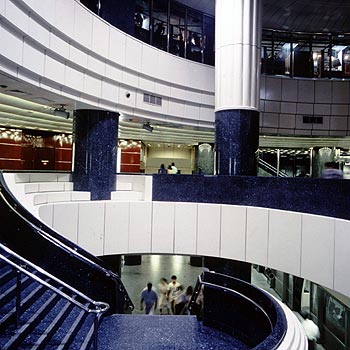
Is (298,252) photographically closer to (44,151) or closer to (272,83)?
(272,83)

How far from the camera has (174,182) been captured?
30.7 feet

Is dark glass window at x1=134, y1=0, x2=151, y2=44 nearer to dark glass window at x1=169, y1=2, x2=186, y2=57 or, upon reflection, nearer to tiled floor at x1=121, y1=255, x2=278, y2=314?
dark glass window at x1=169, y1=2, x2=186, y2=57

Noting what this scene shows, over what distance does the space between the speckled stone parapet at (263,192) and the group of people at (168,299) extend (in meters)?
2.24

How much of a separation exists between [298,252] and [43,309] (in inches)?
194

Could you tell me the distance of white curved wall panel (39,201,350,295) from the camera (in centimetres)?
675

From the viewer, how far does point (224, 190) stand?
28.6ft

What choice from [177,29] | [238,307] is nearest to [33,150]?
[177,29]

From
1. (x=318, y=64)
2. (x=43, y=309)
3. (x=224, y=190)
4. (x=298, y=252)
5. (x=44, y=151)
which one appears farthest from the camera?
(x=44, y=151)

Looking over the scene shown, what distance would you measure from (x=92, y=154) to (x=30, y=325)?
615 cm

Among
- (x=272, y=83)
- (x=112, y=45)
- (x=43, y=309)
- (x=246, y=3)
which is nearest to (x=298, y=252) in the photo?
(x=43, y=309)

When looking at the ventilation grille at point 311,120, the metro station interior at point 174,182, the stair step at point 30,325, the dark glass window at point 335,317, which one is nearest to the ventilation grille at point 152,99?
the metro station interior at point 174,182

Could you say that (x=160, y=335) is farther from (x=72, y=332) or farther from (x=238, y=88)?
(x=238, y=88)

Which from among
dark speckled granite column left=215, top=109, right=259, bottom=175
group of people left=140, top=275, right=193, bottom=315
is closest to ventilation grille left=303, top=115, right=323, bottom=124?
dark speckled granite column left=215, top=109, right=259, bottom=175

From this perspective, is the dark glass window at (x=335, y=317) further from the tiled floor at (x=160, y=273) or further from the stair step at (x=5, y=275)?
the stair step at (x=5, y=275)
